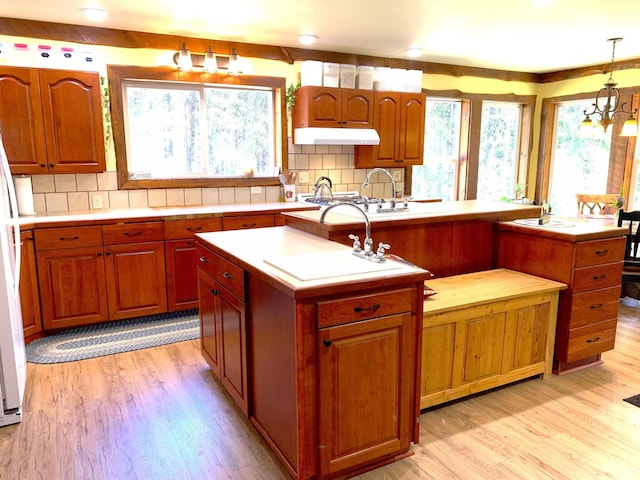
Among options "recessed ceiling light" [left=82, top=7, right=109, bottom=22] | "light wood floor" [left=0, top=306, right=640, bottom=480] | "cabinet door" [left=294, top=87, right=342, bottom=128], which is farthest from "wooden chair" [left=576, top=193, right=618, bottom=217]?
"recessed ceiling light" [left=82, top=7, right=109, bottom=22]

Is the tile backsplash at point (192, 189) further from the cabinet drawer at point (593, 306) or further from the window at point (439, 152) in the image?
the cabinet drawer at point (593, 306)

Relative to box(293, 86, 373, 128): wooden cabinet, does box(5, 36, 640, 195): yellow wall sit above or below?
above

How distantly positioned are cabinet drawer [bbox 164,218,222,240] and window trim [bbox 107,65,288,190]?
0.63 m

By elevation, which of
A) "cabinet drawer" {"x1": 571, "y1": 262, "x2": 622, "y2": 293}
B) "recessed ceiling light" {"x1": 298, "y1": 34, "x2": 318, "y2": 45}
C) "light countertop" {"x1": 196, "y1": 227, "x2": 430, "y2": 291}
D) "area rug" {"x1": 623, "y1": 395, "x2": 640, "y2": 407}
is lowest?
"area rug" {"x1": 623, "y1": 395, "x2": 640, "y2": 407}

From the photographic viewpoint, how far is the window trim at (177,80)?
13.0ft

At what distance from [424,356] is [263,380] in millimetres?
844

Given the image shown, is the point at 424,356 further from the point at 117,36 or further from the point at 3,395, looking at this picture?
the point at 117,36

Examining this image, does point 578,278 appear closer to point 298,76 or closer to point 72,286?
point 298,76

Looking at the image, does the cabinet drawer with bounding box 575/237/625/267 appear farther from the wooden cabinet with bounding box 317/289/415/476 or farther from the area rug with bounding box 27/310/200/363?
the area rug with bounding box 27/310/200/363

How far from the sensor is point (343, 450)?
1891 millimetres

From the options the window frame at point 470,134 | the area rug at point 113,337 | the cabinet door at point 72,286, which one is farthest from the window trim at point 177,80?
the window frame at point 470,134

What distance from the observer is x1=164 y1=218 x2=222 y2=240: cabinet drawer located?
148 inches

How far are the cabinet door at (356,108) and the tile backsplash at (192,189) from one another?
15.1 inches

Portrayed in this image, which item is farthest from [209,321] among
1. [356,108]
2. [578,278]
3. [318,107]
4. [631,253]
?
[631,253]
